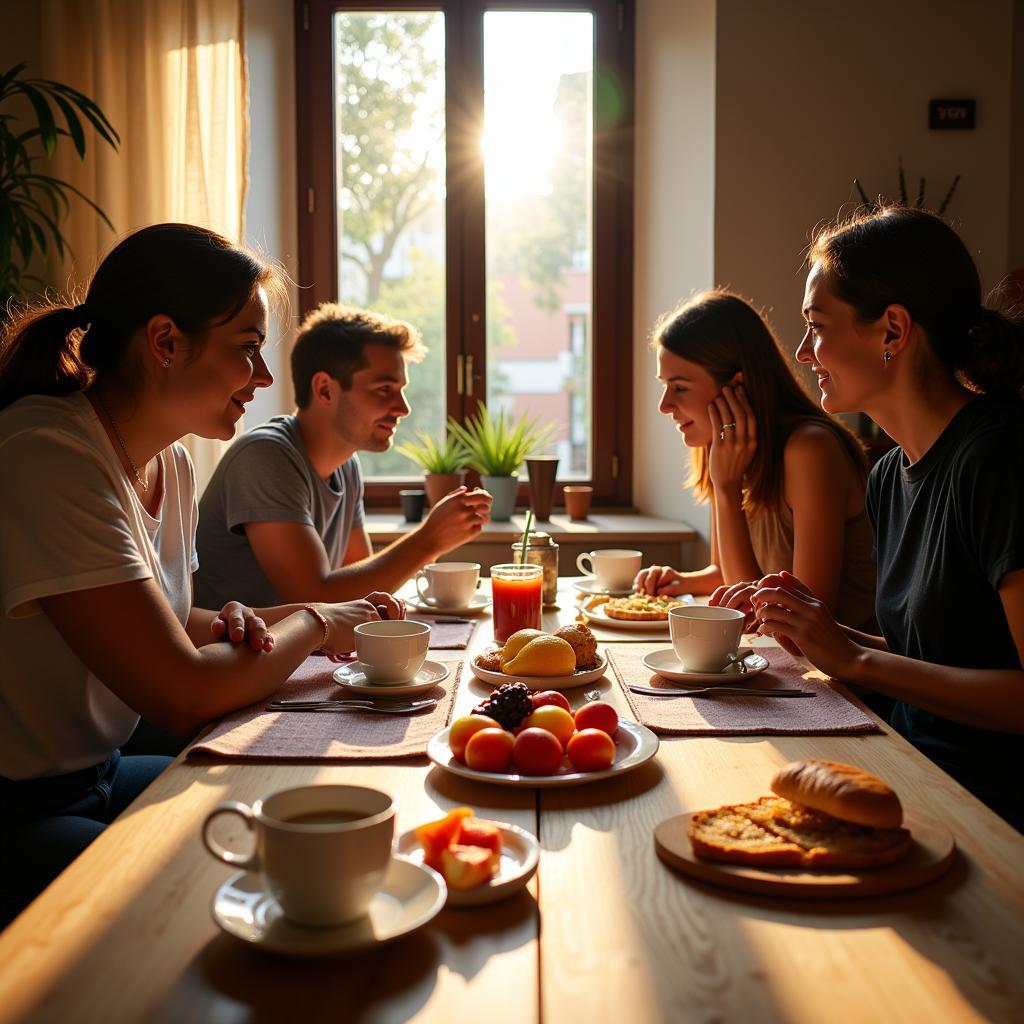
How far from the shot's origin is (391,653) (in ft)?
4.46

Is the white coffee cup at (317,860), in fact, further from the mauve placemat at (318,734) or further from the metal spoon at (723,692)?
the metal spoon at (723,692)

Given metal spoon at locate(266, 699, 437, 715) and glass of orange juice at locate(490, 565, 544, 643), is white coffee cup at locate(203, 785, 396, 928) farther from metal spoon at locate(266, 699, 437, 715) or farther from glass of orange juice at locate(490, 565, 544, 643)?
glass of orange juice at locate(490, 565, 544, 643)

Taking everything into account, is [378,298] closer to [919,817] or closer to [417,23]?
[417,23]

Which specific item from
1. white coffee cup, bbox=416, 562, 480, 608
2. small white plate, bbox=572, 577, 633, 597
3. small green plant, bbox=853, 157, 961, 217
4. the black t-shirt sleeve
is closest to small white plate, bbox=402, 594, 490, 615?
white coffee cup, bbox=416, 562, 480, 608

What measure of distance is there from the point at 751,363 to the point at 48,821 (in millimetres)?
1541

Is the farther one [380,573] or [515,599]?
[380,573]

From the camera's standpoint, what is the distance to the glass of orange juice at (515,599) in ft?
5.54

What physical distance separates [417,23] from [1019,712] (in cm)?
336

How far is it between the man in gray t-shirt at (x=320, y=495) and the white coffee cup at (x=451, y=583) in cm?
18

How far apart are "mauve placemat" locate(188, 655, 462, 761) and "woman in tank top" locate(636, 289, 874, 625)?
2.75 ft

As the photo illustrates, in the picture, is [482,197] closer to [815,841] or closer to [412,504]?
[412,504]

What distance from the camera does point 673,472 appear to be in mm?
3492

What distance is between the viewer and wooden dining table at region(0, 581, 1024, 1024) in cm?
66

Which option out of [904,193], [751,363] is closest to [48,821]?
[751,363]
